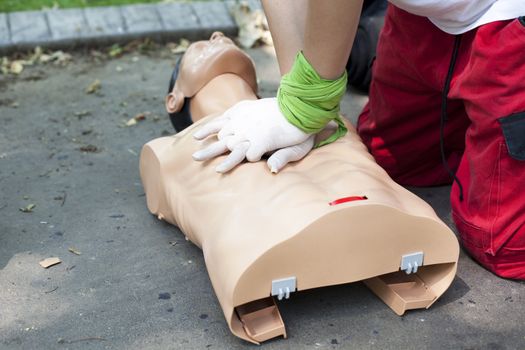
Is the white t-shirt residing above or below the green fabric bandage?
above

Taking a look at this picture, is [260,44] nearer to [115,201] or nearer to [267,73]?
[267,73]

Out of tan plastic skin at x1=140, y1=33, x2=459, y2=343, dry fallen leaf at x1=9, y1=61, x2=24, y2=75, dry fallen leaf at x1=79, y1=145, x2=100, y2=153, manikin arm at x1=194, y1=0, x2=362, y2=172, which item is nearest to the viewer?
tan plastic skin at x1=140, y1=33, x2=459, y2=343

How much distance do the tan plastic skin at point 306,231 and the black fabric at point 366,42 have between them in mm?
885

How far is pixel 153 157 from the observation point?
1837 mm

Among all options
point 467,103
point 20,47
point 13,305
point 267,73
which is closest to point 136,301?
point 13,305

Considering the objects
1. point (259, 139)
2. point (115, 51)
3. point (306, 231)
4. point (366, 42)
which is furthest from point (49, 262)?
point (115, 51)

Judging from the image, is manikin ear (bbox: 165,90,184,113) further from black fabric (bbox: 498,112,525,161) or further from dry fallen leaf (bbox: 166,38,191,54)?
dry fallen leaf (bbox: 166,38,191,54)

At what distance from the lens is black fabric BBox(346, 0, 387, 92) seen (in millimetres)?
2545

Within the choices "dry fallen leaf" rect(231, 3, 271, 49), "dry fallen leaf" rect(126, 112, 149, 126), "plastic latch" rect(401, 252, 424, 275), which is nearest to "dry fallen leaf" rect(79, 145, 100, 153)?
"dry fallen leaf" rect(126, 112, 149, 126)

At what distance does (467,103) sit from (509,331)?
49 cm

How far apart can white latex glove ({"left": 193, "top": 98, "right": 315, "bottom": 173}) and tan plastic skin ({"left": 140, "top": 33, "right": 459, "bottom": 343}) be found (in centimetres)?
2

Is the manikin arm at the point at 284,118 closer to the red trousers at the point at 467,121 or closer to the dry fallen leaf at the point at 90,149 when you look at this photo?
the red trousers at the point at 467,121

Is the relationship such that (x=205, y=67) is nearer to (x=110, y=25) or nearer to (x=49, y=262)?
(x=49, y=262)

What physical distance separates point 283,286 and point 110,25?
2038 mm
